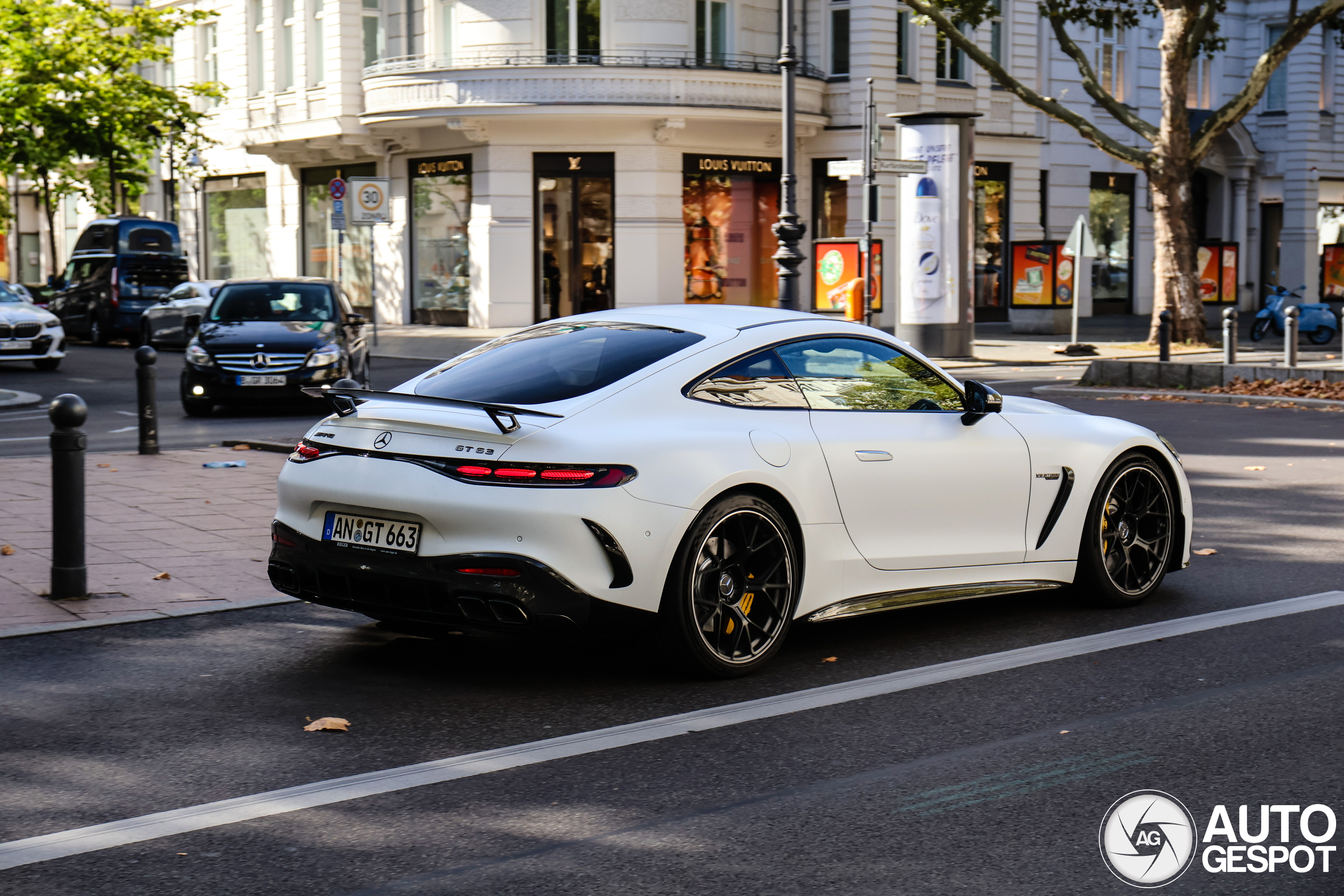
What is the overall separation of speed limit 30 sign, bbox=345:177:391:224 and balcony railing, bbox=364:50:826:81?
4.60 meters

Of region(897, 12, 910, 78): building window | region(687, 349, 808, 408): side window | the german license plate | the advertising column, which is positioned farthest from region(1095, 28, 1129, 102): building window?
the german license plate

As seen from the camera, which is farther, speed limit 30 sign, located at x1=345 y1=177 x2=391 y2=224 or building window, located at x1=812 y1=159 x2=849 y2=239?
building window, located at x1=812 y1=159 x2=849 y2=239

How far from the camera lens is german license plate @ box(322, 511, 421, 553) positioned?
5.34 metres

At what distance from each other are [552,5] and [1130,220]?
18.0m

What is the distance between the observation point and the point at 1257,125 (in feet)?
154

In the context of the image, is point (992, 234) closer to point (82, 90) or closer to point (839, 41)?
point (839, 41)

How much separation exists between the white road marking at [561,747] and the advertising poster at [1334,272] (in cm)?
3439

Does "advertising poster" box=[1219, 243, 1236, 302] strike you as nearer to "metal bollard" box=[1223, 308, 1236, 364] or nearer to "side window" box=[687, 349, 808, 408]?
"metal bollard" box=[1223, 308, 1236, 364]

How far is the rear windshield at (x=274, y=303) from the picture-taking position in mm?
17859

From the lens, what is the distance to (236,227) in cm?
Answer: 4212

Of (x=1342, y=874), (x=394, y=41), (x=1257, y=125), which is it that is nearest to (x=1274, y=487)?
(x=1342, y=874)

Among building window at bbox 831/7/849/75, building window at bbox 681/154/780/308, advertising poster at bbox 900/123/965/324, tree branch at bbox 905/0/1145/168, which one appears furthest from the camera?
building window at bbox 831/7/849/75

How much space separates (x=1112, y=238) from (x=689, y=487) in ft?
126

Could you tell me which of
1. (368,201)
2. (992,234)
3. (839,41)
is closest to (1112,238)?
(992,234)
